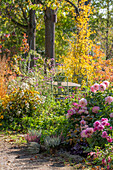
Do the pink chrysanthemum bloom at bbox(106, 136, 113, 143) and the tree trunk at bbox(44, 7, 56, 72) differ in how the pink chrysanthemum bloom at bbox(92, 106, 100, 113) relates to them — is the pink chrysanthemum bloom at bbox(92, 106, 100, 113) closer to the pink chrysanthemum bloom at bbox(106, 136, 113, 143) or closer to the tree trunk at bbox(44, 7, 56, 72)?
the pink chrysanthemum bloom at bbox(106, 136, 113, 143)

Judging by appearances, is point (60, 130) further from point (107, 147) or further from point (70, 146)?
point (107, 147)

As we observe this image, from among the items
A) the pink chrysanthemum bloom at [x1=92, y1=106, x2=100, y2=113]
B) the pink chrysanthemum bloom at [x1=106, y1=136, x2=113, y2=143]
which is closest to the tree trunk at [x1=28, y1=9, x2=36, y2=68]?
the pink chrysanthemum bloom at [x1=92, y1=106, x2=100, y2=113]

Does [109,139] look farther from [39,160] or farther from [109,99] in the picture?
[39,160]

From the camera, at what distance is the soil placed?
13.1 feet

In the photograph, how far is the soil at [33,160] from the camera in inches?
158

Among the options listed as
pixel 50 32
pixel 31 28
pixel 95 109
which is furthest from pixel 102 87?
pixel 31 28

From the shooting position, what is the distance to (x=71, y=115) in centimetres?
523

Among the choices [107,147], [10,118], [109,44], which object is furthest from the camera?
[109,44]

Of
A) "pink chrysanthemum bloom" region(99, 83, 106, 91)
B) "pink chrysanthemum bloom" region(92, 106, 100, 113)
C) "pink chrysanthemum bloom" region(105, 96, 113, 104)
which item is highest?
"pink chrysanthemum bloom" region(99, 83, 106, 91)

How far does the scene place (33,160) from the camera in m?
4.33

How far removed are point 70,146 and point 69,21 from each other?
21.7 meters

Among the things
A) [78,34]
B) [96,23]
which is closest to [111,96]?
[78,34]

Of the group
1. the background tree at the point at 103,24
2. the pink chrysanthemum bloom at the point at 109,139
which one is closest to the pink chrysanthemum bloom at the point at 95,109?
the pink chrysanthemum bloom at the point at 109,139

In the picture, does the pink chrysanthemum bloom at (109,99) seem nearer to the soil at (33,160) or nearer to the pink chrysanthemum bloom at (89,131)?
the pink chrysanthemum bloom at (89,131)
